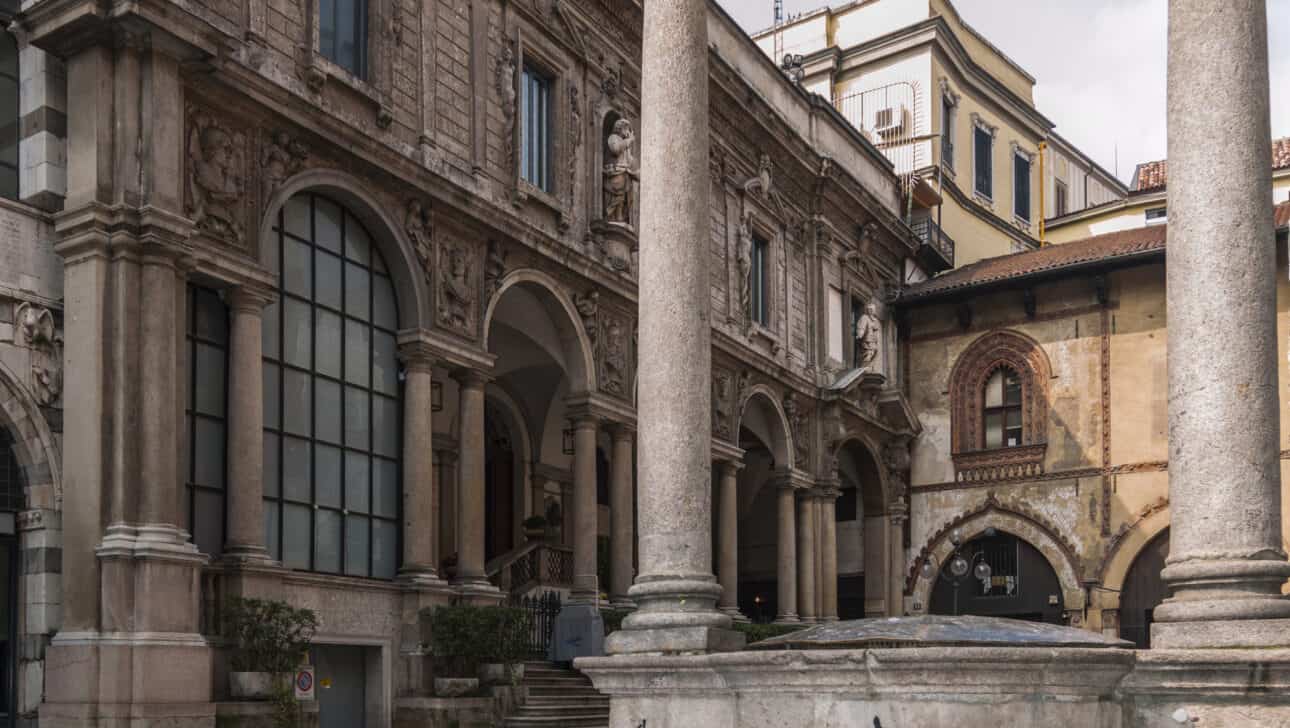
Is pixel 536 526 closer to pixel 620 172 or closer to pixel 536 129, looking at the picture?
pixel 620 172

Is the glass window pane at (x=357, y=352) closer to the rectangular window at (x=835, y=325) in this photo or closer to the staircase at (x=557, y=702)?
the staircase at (x=557, y=702)

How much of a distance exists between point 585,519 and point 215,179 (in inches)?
318

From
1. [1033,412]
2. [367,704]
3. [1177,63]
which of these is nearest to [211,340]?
[367,704]

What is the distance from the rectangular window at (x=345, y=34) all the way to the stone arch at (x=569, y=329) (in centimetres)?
379

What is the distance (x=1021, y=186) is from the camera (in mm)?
44969

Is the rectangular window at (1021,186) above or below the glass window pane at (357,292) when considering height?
above

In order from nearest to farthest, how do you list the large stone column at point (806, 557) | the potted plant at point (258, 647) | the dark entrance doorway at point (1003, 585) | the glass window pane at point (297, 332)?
the potted plant at point (258, 647) < the glass window pane at point (297, 332) < the large stone column at point (806, 557) < the dark entrance doorway at point (1003, 585)

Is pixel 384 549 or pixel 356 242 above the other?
pixel 356 242

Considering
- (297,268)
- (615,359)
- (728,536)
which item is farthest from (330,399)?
(728,536)

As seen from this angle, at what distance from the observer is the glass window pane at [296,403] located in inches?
655

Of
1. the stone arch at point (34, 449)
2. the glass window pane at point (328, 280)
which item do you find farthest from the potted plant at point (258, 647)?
the glass window pane at point (328, 280)

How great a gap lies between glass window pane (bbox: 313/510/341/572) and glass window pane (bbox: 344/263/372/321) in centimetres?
238

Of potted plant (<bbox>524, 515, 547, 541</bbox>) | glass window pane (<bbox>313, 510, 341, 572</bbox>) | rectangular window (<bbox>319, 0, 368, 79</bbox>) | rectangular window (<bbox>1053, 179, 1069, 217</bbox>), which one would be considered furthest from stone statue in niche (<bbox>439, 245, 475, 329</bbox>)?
rectangular window (<bbox>1053, 179, 1069, 217</bbox>)

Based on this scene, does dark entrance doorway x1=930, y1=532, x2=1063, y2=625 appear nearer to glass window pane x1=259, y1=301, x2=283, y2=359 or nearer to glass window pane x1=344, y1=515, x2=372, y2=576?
glass window pane x1=344, y1=515, x2=372, y2=576
